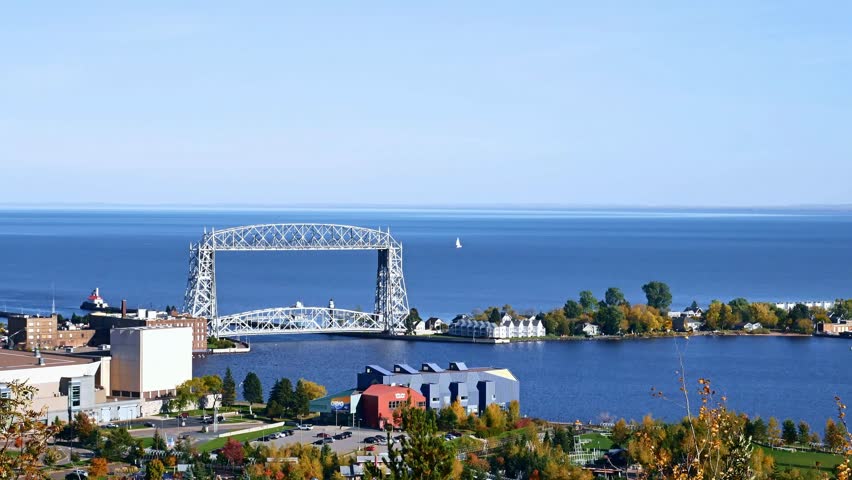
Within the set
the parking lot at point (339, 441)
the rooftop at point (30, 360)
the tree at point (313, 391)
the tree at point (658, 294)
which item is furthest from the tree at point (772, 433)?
the tree at point (658, 294)

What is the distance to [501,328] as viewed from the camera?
91.3 feet

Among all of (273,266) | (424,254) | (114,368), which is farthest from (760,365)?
(424,254)

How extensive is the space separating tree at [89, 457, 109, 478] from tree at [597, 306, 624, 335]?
16.9 metres

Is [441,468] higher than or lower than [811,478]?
higher

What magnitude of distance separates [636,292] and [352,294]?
783cm

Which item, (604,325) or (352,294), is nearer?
(604,325)

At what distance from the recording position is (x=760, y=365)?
79.1 ft

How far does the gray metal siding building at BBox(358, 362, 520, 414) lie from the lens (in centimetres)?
1792

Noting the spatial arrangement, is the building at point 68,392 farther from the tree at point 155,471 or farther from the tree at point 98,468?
the tree at point 155,471

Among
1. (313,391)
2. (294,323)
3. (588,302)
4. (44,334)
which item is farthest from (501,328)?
(313,391)

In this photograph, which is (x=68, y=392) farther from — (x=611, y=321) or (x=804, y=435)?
(x=611, y=321)

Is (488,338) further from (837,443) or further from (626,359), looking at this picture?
(837,443)

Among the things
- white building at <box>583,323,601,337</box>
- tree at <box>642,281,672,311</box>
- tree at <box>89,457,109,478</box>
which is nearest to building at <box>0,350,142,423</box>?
tree at <box>89,457,109,478</box>

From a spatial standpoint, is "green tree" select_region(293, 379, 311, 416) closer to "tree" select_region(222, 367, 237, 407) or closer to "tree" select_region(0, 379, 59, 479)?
"tree" select_region(222, 367, 237, 407)
